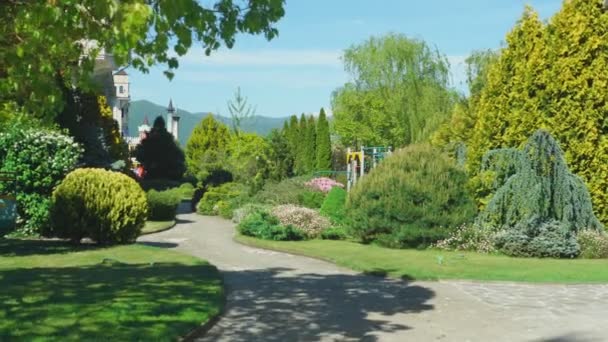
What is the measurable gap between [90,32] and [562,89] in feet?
52.1

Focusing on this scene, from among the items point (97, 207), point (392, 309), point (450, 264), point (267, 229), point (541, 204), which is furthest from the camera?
point (267, 229)

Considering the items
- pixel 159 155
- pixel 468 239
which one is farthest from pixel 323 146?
pixel 468 239

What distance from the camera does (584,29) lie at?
20.6 meters

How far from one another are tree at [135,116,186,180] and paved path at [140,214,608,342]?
34.0 meters

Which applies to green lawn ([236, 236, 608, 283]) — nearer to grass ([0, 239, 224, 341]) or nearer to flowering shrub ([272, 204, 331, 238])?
flowering shrub ([272, 204, 331, 238])

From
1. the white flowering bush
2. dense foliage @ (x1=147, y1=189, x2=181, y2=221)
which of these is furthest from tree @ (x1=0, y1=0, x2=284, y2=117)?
dense foliage @ (x1=147, y1=189, x2=181, y2=221)

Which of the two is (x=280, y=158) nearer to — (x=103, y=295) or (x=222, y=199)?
(x=222, y=199)

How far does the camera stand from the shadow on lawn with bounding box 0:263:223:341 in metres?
8.66

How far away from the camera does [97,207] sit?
18.7 m

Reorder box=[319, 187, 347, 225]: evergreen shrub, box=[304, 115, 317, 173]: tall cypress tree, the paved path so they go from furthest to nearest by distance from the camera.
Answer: box=[304, 115, 317, 173]: tall cypress tree
box=[319, 187, 347, 225]: evergreen shrub
the paved path

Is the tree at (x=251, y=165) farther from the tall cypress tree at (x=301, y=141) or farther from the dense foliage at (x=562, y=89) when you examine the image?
the dense foliage at (x=562, y=89)

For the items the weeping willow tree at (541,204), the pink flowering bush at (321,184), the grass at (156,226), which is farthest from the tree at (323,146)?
the weeping willow tree at (541,204)

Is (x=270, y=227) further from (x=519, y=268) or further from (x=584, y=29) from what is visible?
(x=584, y=29)

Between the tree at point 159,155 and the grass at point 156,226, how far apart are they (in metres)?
20.4
